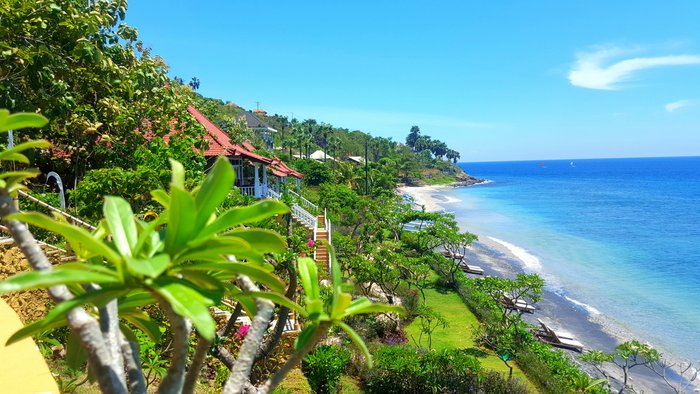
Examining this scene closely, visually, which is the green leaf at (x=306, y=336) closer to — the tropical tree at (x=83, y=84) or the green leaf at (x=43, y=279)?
the green leaf at (x=43, y=279)

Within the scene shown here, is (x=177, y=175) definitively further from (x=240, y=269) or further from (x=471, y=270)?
(x=471, y=270)

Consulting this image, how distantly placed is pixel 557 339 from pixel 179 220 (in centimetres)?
1857

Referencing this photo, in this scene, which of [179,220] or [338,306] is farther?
[338,306]

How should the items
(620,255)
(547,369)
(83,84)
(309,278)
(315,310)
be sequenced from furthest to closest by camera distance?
(620,255) < (547,369) < (83,84) < (309,278) < (315,310)

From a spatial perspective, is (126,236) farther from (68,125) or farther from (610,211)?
(610,211)

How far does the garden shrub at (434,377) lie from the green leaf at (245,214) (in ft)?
31.4

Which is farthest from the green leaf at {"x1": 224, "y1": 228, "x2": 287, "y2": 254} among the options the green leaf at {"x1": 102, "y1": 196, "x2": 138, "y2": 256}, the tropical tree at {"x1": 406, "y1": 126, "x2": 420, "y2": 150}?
the tropical tree at {"x1": 406, "y1": 126, "x2": 420, "y2": 150}

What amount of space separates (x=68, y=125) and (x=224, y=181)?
34.7 feet

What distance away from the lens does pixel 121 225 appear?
1.53 metres

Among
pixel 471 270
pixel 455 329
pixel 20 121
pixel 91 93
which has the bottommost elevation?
pixel 471 270

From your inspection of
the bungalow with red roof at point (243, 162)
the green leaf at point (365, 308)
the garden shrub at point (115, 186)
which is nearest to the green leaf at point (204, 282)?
the green leaf at point (365, 308)

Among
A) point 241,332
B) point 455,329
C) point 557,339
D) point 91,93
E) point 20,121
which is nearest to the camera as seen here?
point 20,121

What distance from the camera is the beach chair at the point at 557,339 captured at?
16.9 metres

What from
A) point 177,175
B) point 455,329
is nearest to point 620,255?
point 455,329
